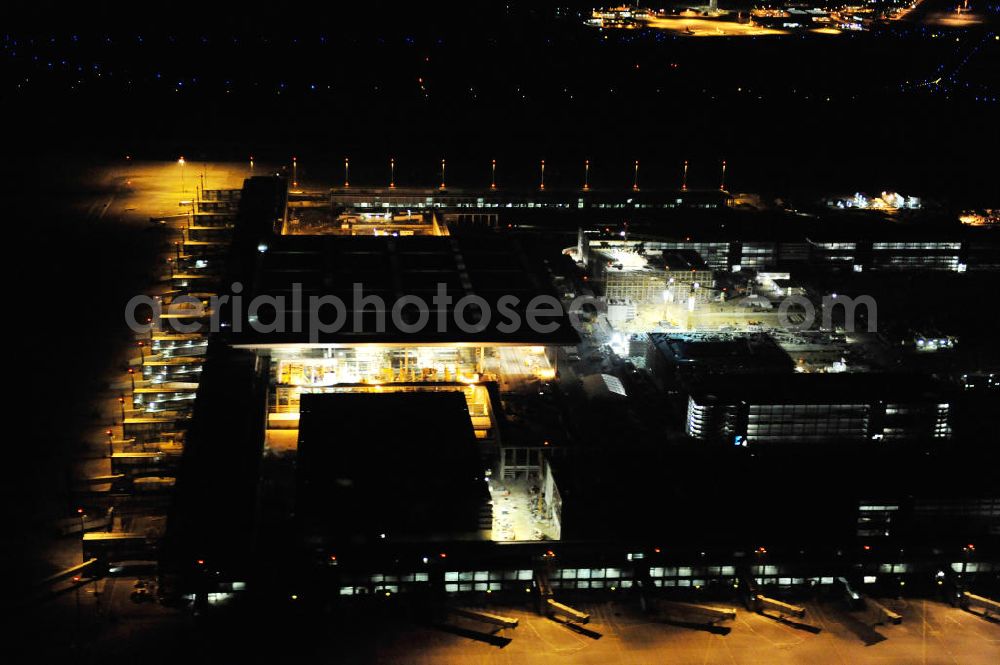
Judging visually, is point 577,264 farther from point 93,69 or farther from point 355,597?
point 93,69

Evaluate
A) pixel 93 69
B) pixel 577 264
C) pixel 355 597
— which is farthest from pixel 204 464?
pixel 93 69

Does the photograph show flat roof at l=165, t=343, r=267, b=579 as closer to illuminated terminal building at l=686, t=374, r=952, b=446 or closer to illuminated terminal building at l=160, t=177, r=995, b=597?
illuminated terminal building at l=160, t=177, r=995, b=597
